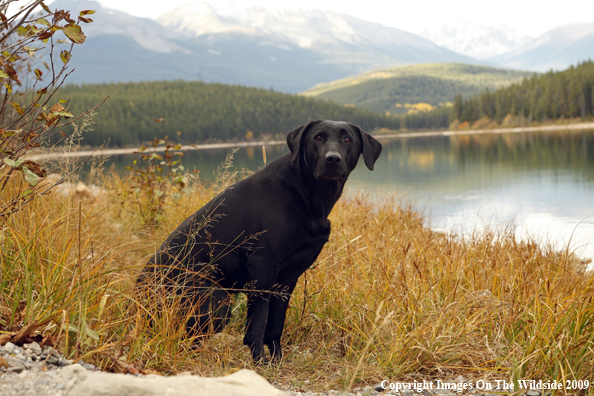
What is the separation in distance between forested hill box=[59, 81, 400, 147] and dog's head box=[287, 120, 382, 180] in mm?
82051

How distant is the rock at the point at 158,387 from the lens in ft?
5.25

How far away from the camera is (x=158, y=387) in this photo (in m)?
1.63

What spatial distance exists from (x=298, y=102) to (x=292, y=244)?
4677 inches

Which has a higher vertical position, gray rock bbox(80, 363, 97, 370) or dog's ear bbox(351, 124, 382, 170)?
dog's ear bbox(351, 124, 382, 170)

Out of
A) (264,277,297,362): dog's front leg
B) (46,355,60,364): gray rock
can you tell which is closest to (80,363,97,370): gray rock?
(46,355,60,364): gray rock

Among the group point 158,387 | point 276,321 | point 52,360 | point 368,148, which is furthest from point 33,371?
point 368,148

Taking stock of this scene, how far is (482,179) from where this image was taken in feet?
69.3

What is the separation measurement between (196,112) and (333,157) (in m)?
105

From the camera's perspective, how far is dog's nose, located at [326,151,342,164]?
A: 2.89 meters

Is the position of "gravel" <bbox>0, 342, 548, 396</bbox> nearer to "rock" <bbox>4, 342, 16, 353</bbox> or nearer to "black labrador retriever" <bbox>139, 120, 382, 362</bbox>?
"rock" <bbox>4, 342, 16, 353</bbox>

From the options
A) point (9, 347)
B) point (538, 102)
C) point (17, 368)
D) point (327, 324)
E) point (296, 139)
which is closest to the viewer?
point (17, 368)

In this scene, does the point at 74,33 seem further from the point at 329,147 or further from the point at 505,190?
the point at 505,190

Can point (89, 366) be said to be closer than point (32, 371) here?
No

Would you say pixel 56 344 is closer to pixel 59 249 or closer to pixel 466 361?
pixel 59 249
